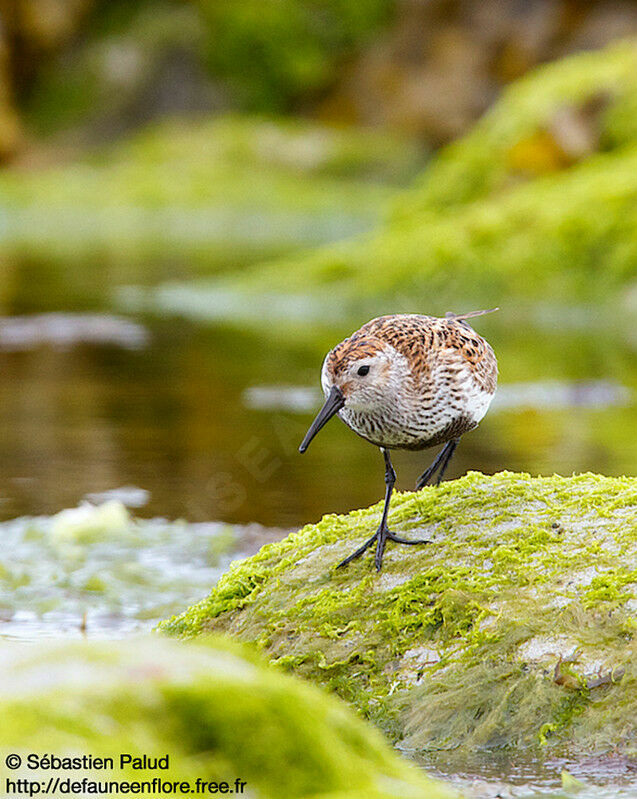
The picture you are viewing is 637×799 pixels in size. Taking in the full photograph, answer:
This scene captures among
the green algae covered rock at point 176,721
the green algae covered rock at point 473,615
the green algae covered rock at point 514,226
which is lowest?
the green algae covered rock at point 176,721

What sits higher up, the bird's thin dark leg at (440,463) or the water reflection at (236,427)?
the water reflection at (236,427)

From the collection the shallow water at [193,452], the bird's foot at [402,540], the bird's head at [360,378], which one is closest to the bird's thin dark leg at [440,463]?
the bird's foot at [402,540]

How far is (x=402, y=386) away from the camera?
17.0 ft

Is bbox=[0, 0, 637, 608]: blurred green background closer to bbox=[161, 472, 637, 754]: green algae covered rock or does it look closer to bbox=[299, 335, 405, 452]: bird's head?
bbox=[161, 472, 637, 754]: green algae covered rock

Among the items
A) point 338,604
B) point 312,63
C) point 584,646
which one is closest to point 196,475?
point 338,604

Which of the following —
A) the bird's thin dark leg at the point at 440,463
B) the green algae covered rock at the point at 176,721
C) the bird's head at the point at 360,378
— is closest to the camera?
the green algae covered rock at the point at 176,721

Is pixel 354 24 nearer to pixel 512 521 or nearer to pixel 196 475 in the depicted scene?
pixel 196 475

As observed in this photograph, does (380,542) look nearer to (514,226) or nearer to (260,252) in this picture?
(514,226)

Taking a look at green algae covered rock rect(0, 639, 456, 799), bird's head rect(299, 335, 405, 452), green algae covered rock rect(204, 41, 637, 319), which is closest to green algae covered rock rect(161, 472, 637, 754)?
bird's head rect(299, 335, 405, 452)

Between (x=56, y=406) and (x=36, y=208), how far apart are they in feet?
72.0

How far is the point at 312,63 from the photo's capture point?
1516 inches

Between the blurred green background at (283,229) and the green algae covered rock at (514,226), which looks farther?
the green algae covered rock at (514,226)

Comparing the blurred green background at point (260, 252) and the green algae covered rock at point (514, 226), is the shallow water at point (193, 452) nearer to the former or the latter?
the blurred green background at point (260, 252)

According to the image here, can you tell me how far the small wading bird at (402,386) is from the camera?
16.9 feet
